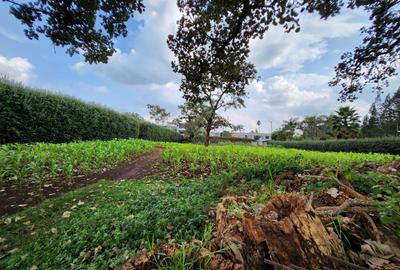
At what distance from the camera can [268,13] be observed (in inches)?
193

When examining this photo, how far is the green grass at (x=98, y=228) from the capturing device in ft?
6.37

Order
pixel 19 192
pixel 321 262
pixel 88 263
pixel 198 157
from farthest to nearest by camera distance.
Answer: pixel 198 157 < pixel 19 192 < pixel 88 263 < pixel 321 262

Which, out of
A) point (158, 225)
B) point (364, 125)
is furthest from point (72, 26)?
point (364, 125)

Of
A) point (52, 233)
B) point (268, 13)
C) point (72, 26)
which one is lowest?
point (52, 233)

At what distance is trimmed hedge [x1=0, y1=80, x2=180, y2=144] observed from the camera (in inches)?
277

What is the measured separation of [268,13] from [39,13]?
522cm

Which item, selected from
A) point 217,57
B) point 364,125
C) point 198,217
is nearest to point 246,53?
point 217,57

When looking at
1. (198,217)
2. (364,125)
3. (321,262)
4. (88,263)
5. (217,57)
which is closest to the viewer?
(321,262)

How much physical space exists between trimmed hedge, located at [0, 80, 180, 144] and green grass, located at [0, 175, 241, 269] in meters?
5.78

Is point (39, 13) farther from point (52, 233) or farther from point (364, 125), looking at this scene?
point (364, 125)

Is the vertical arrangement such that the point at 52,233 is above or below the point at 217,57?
below

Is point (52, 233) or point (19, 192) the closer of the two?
point (52, 233)

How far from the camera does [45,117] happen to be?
840 centimetres

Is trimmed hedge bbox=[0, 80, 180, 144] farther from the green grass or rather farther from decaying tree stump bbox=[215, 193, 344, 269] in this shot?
decaying tree stump bbox=[215, 193, 344, 269]
